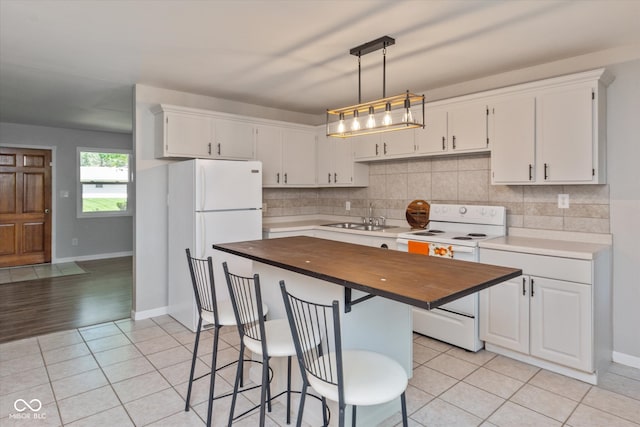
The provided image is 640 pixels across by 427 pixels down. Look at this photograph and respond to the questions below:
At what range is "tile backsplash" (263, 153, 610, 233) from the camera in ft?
10.1

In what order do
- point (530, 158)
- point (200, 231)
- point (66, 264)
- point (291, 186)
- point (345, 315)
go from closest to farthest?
1. point (345, 315)
2. point (530, 158)
3. point (200, 231)
4. point (291, 186)
5. point (66, 264)

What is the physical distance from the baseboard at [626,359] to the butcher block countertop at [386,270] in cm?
190

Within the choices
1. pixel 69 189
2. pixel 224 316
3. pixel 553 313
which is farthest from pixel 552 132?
pixel 69 189

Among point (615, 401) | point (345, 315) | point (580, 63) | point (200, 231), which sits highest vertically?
point (580, 63)

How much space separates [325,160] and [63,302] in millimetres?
3497

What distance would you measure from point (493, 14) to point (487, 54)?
27.5 inches

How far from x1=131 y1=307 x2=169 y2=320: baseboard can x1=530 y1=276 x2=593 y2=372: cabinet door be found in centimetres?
343

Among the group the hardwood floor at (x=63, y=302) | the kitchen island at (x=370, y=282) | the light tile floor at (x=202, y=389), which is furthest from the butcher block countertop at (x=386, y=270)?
the hardwood floor at (x=63, y=302)

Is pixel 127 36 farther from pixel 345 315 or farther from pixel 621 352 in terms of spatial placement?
pixel 621 352

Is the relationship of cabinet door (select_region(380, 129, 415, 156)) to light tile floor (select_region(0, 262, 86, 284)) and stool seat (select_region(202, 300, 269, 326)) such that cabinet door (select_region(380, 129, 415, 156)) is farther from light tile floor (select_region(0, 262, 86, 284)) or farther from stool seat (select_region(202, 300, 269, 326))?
light tile floor (select_region(0, 262, 86, 284))

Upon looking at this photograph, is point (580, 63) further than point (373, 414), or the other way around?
point (580, 63)

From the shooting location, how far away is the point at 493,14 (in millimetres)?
2332

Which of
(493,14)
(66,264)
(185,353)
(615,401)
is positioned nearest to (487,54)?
(493,14)

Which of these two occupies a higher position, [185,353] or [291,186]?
[291,186]
